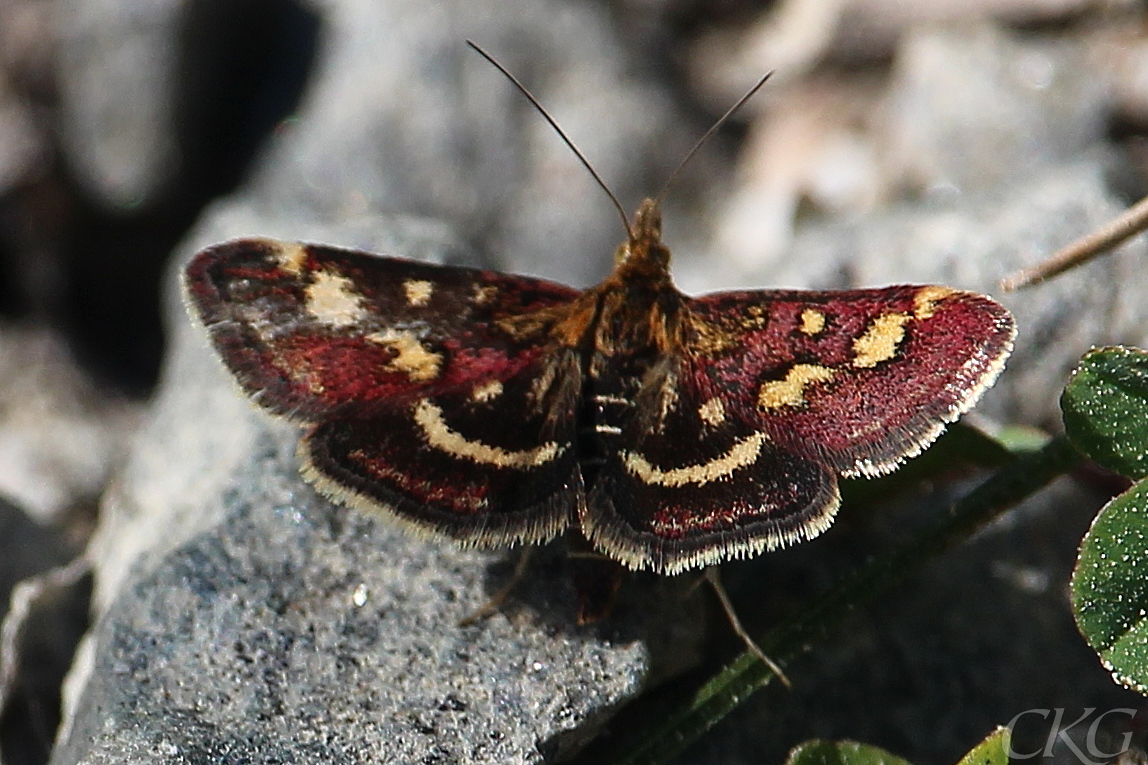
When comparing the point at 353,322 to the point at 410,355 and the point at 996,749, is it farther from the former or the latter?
the point at 996,749

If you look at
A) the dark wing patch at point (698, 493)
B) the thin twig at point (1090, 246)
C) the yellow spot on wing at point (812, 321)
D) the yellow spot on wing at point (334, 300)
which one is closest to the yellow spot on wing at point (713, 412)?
the dark wing patch at point (698, 493)

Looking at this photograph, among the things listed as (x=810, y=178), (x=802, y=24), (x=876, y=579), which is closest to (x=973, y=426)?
(x=876, y=579)

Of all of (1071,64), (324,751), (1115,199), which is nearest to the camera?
(324,751)

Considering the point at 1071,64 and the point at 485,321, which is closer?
the point at 485,321

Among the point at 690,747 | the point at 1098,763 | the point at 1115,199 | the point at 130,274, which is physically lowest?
the point at 130,274

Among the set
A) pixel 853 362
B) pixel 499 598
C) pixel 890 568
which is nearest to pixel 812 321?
pixel 853 362

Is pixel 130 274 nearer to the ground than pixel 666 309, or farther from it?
nearer to the ground

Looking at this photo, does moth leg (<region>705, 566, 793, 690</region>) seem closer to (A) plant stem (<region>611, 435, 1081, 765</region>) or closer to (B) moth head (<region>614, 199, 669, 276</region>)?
(A) plant stem (<region>611, 435, 1081, 765</region>)

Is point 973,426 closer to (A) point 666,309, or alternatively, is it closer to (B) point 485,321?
(A) point 666,309
